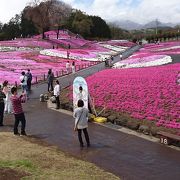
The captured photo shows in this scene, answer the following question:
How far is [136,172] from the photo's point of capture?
11992mm

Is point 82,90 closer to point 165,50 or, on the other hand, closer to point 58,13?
point 165,50

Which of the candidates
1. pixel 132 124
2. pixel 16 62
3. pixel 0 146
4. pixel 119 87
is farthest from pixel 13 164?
pixel 16 62

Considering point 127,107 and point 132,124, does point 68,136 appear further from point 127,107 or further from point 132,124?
point 127,107

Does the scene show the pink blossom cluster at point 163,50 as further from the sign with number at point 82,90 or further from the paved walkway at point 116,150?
the paved walkway at point 116,150

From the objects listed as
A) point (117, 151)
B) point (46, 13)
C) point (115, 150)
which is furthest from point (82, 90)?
point (46, 13)

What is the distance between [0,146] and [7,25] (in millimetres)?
105043

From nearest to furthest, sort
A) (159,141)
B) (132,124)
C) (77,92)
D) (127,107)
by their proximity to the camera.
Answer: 1. (159,141)
2. (132,124)
3. (77,92)
4. (127,107)

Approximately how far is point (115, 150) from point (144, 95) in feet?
31.4

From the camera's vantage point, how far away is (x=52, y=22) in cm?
8825

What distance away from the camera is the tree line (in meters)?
85.1

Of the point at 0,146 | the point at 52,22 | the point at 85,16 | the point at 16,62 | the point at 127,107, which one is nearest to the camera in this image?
the point at 0,146

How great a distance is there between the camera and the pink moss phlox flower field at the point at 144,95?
1955 cm

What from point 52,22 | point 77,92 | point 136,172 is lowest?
point 136,172

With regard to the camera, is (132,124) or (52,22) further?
(52,22)
